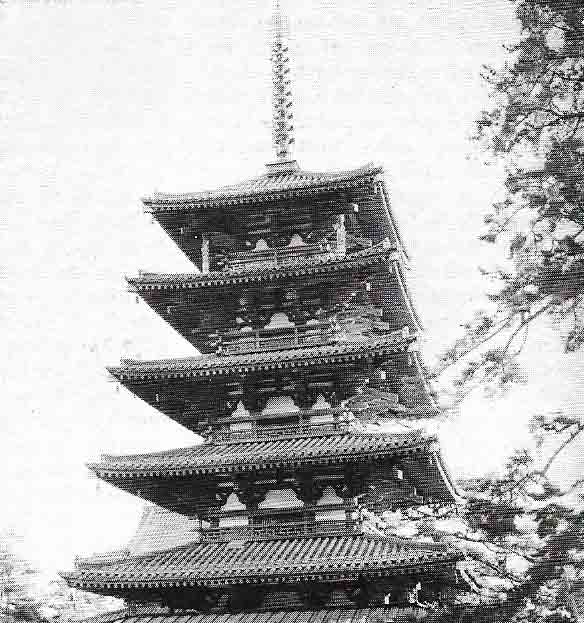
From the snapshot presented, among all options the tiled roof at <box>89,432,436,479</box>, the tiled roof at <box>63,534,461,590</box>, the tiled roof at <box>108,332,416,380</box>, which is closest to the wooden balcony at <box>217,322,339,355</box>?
the tiled roof at <box>108,332,416,380</box>

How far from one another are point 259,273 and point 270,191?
1.64 metres

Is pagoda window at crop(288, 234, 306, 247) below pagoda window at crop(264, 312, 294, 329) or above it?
above

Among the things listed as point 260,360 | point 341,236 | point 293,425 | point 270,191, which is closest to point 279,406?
point 293,425

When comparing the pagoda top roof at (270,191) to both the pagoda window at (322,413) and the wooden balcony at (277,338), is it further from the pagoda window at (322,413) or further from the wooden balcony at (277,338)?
the pagoda window at (322,413)

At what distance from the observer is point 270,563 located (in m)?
11.2

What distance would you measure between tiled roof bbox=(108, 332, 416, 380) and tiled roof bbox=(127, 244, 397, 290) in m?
1.33

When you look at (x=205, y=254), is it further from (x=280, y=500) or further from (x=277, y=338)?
(x=280, y=500)

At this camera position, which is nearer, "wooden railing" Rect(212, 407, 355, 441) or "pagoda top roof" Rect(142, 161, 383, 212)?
"wooden railing" Rect(212, 407, 355, 441)

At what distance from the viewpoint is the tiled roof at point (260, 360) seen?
12.6m

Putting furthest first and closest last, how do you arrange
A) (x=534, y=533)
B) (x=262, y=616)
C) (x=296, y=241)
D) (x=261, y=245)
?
(x=261, y=245), (x=296, y=241), (x=262, y=616), (x=534, y=533)

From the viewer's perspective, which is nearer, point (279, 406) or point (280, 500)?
point (280, 500)

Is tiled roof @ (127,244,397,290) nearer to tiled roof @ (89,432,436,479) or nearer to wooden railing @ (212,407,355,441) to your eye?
wooden railing @ (212,407,355,441)

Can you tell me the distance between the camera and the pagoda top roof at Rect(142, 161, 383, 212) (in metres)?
13.9

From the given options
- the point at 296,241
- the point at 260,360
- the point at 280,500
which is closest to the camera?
the point at 280,500
